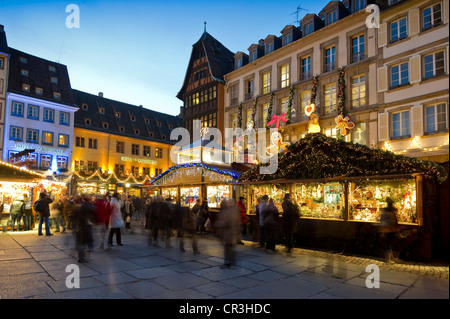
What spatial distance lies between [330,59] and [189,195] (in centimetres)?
1199

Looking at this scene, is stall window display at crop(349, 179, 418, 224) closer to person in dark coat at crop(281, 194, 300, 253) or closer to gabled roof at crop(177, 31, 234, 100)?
person in dark coat at crop(281, 194, 300, 253)

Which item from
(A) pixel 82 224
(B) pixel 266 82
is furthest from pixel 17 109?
(A) pixel 82 224

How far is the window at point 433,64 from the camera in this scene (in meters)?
15.1

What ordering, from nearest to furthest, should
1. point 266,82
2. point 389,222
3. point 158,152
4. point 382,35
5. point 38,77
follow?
point 389,222, point 382,35, point 266,82, point 38,77, point 158,152

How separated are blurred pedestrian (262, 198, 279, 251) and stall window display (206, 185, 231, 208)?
5.00 m

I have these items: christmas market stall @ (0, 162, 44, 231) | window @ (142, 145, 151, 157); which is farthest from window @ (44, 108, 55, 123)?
christmas market stall @ (0, 162, 44, 231)

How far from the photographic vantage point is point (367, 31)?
724 inches

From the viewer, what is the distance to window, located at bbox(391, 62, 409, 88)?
54.3ft

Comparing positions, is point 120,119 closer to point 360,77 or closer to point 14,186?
point 14,186

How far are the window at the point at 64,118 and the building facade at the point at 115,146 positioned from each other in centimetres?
135

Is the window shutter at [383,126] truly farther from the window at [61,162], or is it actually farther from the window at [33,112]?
the window at [33,112]

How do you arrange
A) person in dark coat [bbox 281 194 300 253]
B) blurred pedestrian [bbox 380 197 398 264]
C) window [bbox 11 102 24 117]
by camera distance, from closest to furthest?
blurred pedestrian [bbox 380 197 398 264]
person in dark coat [bbox 281 194 300 253]
window [bbox 11 102 24 117]

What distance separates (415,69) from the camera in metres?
15.9

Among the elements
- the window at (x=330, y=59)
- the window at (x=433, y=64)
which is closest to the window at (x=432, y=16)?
the window at (x=433, y=64)
